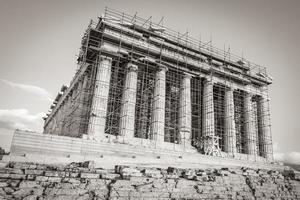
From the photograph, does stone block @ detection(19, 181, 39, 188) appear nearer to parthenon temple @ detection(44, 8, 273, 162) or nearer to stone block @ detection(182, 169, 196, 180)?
stone block @ detection(182, 169, 196, 180)

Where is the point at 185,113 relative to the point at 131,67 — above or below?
below

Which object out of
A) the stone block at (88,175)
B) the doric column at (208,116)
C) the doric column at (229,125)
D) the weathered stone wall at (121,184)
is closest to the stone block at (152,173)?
the weathered stone wall at (121,184)

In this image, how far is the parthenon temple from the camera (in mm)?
28703

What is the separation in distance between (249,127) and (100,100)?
22.0 metres

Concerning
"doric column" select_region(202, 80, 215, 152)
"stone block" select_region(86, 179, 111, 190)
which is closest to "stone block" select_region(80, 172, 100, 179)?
"stone block" select_region(86, 179, 111, 190)

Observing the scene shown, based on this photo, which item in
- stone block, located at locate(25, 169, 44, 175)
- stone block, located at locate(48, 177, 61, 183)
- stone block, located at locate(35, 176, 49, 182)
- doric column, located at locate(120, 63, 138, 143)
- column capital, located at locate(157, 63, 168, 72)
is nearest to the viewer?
stone block, located at locate(35, 176, 49, 182)

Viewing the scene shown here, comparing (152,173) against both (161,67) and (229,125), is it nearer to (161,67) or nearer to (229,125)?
(161,67)

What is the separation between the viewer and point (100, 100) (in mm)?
27219

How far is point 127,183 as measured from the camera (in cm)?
1214

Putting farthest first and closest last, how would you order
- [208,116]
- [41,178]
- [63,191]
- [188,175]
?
[208,116] → [188,175] → [41,178] → [63,191]

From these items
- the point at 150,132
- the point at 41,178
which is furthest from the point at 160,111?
the point at 41,178

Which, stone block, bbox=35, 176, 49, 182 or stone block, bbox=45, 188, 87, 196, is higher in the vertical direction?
stone block, bbox=35, 176, 49, 182

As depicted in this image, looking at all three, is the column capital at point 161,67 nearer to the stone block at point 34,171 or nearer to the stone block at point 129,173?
the stone block at point 129,173

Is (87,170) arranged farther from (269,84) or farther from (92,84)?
(269,84)
